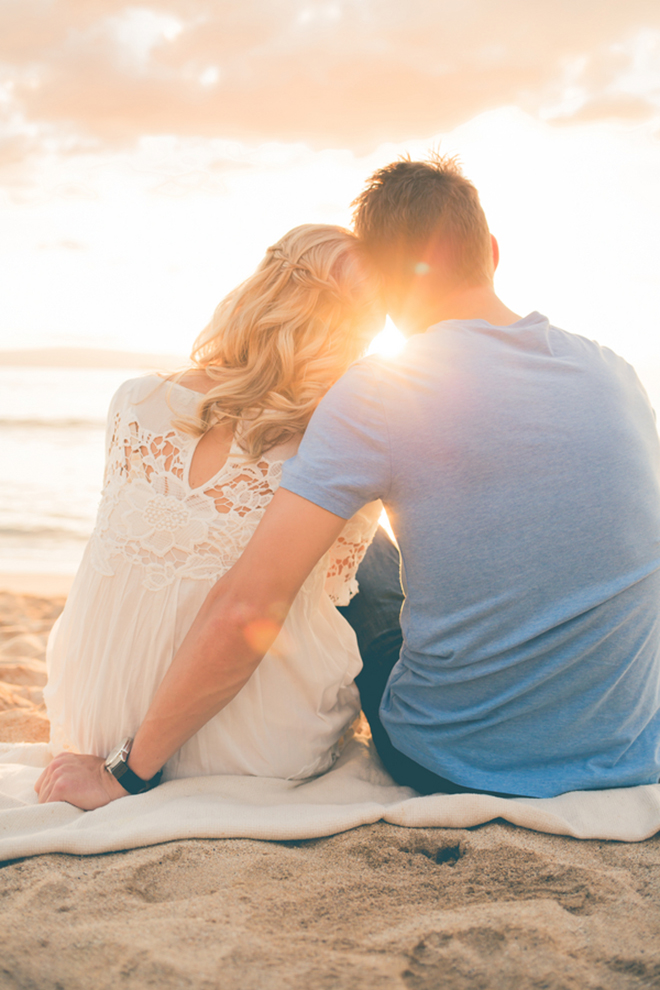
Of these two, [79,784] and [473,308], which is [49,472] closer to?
[79,784]

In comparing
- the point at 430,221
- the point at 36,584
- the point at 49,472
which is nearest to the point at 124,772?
the point at 430,221

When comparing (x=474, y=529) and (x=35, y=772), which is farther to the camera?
(x=35, y=772)

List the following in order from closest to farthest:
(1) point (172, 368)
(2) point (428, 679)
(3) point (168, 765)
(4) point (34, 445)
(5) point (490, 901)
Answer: (5) point (490, 901)
(2) point (428, 679)
(3) point (168, 765)
(1) point (172, 368)
(4) point (34, 445)

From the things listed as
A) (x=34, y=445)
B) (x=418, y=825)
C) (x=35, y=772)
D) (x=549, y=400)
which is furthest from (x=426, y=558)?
(x=34, y=445)

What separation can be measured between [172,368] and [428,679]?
1.14 meters

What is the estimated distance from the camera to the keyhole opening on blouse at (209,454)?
5.51ft

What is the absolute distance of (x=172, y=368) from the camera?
1.92m

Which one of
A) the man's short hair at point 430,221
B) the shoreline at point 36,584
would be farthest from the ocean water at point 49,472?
the man's short hair at point 430,221

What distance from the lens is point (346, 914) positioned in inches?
47.3

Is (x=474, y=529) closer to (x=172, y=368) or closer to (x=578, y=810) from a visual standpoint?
(x=578, y=810)

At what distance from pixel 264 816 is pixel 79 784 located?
496mm

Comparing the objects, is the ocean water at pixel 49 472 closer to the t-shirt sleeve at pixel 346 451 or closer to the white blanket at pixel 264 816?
the white blanket at pixel 264 816

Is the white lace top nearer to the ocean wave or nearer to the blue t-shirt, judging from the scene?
the blue t-shirt

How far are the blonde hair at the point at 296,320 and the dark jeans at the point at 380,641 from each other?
0.70m
